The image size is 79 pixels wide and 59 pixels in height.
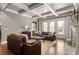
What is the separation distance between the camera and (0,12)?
1888mm

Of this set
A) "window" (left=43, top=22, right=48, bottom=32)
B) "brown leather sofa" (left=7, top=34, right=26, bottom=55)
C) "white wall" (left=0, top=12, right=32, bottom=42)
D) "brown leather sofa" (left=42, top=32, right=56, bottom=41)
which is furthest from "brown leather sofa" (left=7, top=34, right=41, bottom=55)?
"window" (left=43, top=22, right=48, bottom=32)

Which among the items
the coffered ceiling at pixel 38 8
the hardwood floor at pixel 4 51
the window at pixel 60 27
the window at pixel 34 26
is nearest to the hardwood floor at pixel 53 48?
the hardwood floor at pixel 4 51

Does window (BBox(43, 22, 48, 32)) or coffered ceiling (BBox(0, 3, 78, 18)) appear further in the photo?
window (BBox(43, 22, 48, 32))

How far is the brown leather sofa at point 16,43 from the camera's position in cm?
189

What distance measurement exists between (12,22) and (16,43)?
44 cm

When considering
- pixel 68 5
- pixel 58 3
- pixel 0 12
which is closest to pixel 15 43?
pixel 0 12

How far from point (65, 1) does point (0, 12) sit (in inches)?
52.5

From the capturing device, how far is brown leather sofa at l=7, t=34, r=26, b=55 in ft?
6.21

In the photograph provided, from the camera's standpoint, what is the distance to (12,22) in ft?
6.46

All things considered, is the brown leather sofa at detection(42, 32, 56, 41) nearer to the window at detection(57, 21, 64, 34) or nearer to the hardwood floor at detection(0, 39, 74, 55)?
the hardwood floor at detection(0, 39, 74, 55)

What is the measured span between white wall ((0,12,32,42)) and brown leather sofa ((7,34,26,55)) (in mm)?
107

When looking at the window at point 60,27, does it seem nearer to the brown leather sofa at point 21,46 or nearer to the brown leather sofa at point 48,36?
the brown leather sofa at point 48,36

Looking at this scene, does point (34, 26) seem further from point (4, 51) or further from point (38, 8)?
point (4, 51)

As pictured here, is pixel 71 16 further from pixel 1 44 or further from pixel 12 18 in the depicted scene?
pixel 1 44
